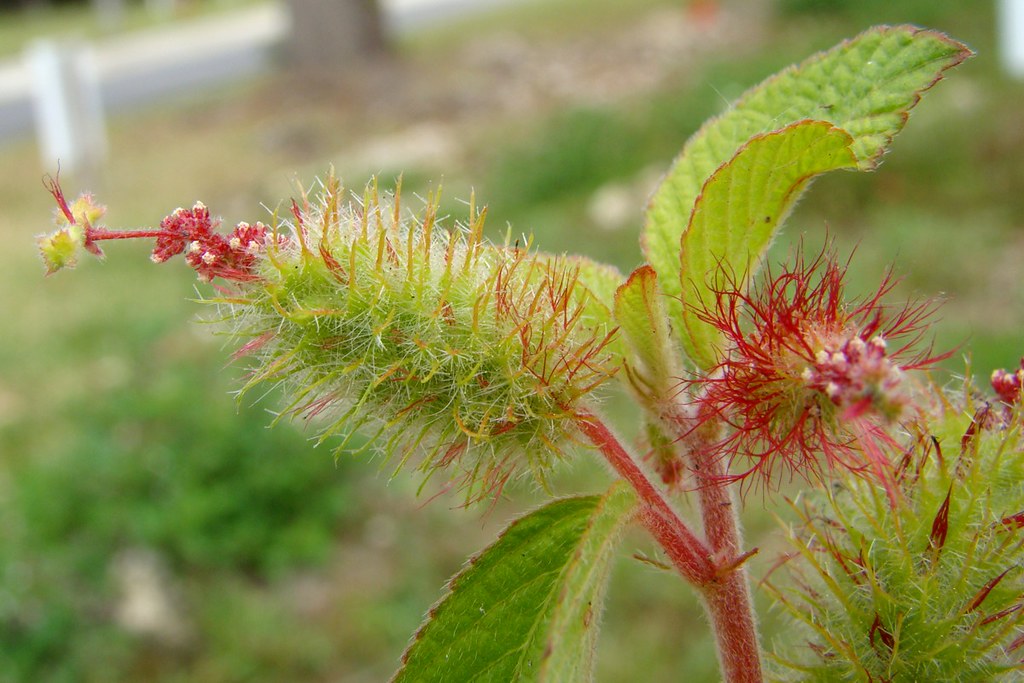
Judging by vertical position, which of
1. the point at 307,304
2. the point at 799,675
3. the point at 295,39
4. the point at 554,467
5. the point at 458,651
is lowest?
the point at 799,675

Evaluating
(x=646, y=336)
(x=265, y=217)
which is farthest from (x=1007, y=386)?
(x=265, y=217)

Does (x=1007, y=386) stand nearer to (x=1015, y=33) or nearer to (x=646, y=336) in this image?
(x=646, y=336)

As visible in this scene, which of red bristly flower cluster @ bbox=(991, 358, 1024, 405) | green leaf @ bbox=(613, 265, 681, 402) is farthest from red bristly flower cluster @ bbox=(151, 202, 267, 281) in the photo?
red bristly flower cluster @ bbox=(991, 358, 1024, 405)

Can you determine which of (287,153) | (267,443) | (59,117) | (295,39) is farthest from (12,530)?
(295,39)

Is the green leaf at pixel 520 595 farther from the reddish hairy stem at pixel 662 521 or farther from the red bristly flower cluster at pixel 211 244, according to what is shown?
the red bristly flower cluster at pixel 211 244

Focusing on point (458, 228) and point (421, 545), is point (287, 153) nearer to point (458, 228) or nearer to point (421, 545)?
→ point (421, 545)
